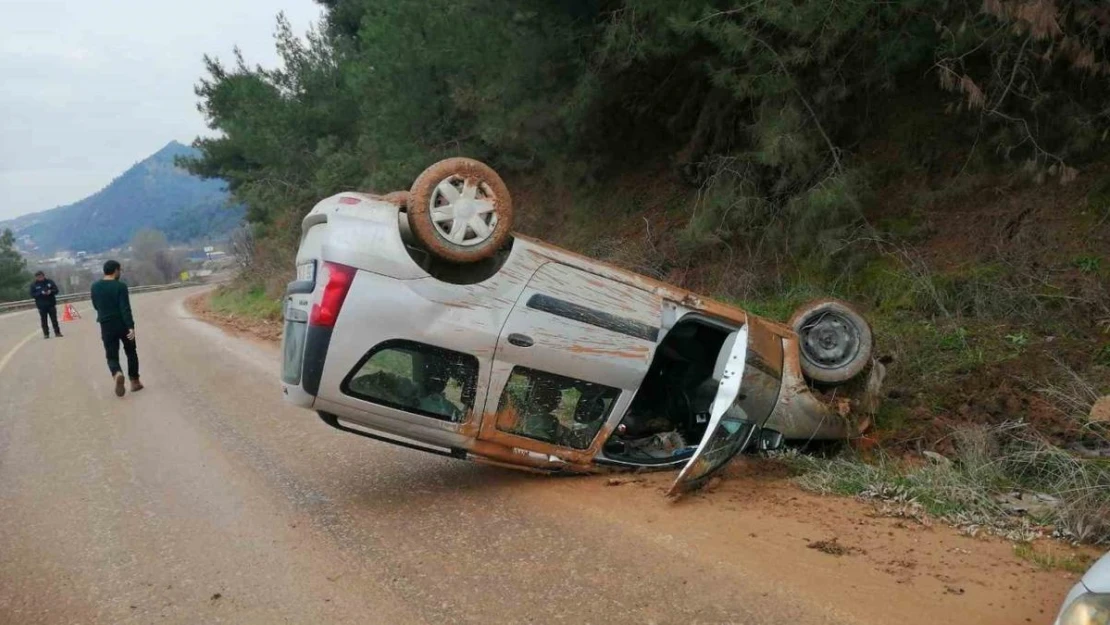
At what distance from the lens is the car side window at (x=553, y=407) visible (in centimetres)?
511

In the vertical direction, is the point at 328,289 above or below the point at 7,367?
above

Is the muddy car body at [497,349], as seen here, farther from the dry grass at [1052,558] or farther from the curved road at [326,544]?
the dry grass at [1052,558]

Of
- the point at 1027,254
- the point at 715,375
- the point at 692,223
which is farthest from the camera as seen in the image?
the point at 692,223

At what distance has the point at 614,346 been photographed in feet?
17.0

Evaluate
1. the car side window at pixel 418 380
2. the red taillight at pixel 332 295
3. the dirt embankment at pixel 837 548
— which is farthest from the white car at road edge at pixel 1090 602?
the red taillight at pixel 332 295

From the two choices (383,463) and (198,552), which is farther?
(383,463)

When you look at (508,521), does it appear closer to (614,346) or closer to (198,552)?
(614,346)

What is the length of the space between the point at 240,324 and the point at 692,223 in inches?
475

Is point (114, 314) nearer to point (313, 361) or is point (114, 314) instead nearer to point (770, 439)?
point (313, 361)

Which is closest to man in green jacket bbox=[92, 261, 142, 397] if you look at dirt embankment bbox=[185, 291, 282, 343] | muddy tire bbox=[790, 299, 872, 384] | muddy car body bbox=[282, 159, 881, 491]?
dirt embankment bbox=[185, 291, 282, 343]

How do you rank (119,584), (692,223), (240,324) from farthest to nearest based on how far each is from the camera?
1. (240,324)
2. (692,223)
3. (119,584)

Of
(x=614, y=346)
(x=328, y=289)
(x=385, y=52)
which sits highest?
(x=385, y=52)

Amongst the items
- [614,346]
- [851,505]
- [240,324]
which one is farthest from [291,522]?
[240,324]

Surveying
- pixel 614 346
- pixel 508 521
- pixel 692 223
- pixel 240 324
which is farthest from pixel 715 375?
pixel 240 324
